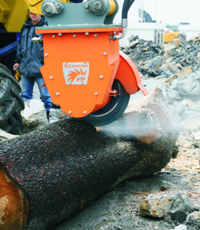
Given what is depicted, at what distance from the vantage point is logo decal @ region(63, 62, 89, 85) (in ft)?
7.39

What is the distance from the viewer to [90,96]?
7.52 feet

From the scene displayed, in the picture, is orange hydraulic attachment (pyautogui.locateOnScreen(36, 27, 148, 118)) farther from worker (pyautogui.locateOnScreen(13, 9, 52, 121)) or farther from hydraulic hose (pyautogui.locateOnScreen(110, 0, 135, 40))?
worker (pyautogui.locateOnScreen(13, 9, 52, 121))

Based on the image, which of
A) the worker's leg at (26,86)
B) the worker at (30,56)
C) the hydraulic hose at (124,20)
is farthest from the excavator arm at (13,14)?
the hydraulic hose at (124,20)

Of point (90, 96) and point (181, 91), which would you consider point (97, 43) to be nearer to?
point (90, 96)

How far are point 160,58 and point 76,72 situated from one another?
11899mm

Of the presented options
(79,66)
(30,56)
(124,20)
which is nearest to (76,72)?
(79,66)

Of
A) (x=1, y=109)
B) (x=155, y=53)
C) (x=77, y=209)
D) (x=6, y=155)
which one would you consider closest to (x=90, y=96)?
(x=6, y=155)

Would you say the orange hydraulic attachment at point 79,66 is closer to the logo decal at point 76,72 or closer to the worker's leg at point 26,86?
the logo decal at point 76,72

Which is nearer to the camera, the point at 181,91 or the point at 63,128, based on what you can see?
the point at 63,128

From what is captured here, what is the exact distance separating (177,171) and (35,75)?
2.47 meters

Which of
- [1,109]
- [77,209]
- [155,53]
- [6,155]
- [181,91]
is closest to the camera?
[6,155]

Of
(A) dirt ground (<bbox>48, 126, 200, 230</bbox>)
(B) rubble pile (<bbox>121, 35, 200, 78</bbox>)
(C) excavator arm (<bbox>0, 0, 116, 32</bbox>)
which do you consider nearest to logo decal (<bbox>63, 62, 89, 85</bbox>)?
(A) dirt ground (<bbox>48, 126, 200, 230</bbox>)

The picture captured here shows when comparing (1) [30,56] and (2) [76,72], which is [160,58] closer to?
(1) [30,56]

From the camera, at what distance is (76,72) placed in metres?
2.26
